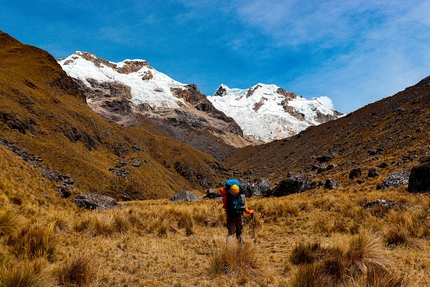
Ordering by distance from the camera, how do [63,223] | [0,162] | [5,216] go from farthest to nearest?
[0,162] < [63,223] < [5,216]

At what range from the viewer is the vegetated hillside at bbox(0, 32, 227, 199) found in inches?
1694

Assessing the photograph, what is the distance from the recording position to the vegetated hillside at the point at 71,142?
141ft

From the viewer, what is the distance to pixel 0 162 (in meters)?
20.1

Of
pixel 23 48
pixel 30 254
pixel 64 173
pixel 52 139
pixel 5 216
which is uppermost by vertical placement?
pixel 23 48

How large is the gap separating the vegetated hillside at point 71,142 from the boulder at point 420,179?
26.5 metres

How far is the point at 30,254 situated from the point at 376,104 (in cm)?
8267

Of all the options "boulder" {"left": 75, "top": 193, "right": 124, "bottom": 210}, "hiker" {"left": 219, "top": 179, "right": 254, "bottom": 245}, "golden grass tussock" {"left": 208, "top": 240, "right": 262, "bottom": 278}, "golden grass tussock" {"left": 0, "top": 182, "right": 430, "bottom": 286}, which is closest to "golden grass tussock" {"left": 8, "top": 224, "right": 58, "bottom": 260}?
"golden grass tussock" {"left": 0, "top": 182, "right": 430, "bottom": 286}

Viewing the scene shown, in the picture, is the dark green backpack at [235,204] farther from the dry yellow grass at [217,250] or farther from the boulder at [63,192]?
the boulder at [63,192]

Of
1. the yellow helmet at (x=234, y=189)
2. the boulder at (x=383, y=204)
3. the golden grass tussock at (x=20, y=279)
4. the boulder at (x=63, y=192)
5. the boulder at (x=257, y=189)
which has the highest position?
the boulder at (x=63, y=192)

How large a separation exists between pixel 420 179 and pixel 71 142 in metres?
56.6

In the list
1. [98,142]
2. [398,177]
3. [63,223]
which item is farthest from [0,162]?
[98,142]

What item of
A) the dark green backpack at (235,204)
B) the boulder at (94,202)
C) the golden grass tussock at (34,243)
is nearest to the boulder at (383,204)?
Result: the dark green backpack at (235,204)

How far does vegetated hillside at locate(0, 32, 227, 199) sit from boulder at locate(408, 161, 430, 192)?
87.1 feet

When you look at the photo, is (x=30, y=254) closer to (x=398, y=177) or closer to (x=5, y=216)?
(x=5, y=216)
